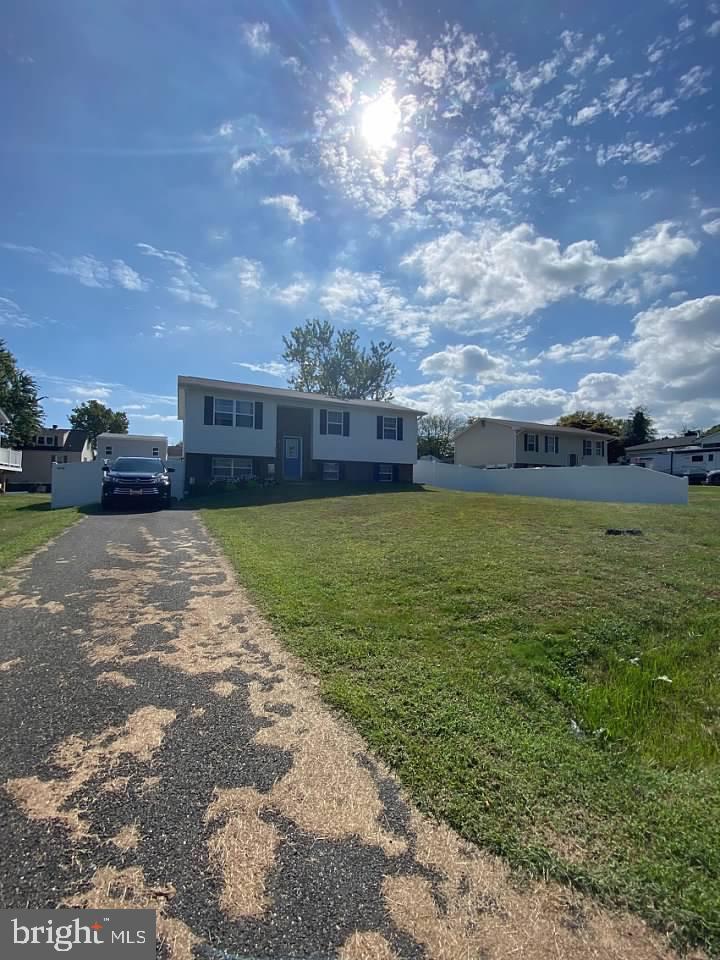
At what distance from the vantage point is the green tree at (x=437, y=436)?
5019 cm

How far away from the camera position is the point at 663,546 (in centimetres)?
770

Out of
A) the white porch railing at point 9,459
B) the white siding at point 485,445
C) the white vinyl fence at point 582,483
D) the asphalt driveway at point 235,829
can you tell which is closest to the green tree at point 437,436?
the white siding at point 485,445

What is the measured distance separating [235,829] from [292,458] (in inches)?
805

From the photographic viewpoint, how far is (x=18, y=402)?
40.9m

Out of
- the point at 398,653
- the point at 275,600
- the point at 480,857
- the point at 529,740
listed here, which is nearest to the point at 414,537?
the point at 275,600

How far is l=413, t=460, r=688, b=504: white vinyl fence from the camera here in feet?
55.0

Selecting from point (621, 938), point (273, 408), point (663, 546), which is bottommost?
point (621, 938)

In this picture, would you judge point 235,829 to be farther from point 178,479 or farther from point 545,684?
point 178,479

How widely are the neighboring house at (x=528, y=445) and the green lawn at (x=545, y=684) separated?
82.9 feet

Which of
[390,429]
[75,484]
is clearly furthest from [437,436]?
[75,484]

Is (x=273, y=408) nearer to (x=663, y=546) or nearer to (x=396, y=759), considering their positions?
(x=663, y=546)

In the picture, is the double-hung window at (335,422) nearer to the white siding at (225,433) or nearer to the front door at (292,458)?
the front door at (292,458)

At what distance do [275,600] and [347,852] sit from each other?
338 centimetres

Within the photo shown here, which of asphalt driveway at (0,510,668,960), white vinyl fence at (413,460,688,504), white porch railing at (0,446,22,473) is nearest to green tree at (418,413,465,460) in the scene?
white vinyl fence at (413,460,688,504)
